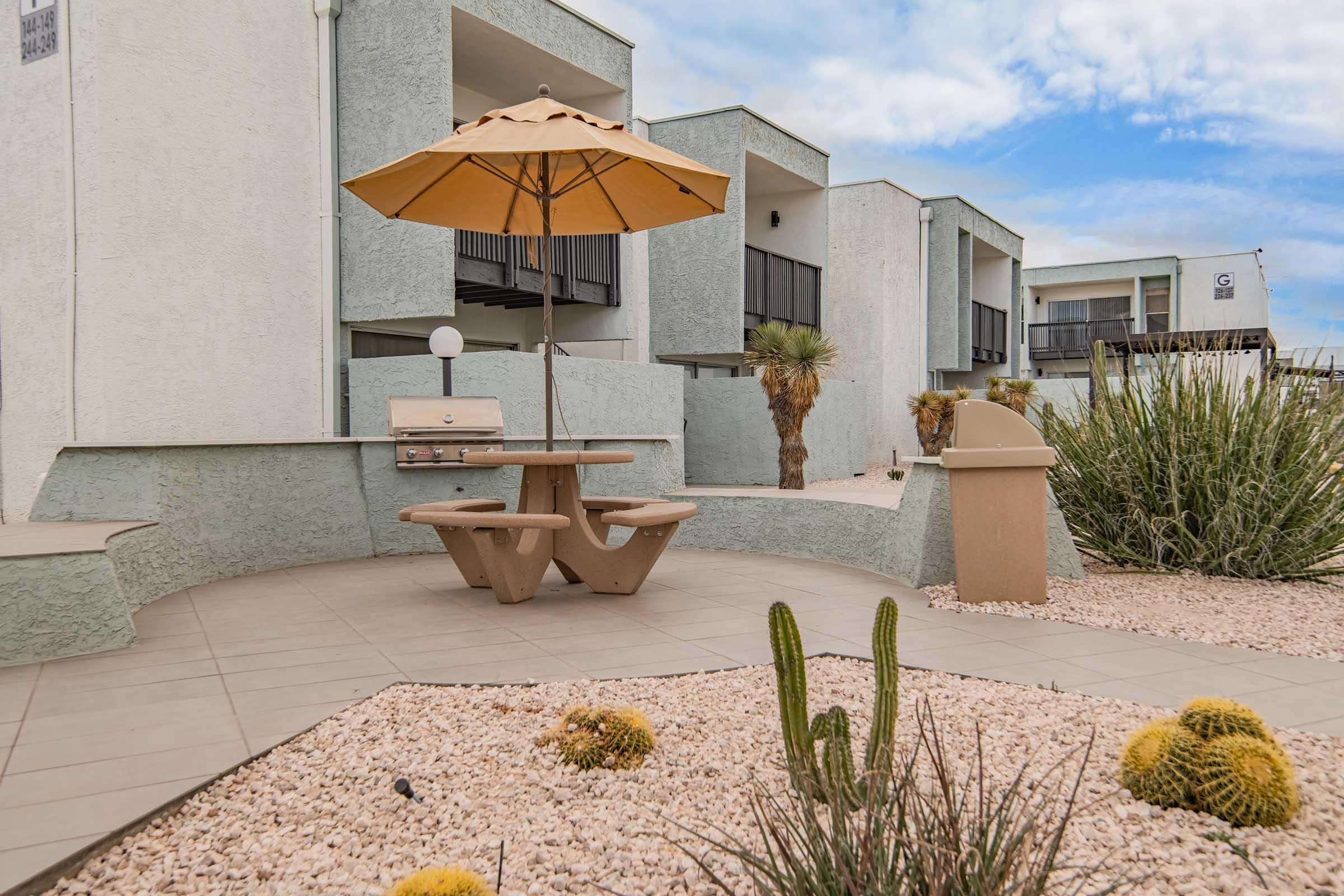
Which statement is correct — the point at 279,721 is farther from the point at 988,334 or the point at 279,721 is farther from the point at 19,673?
the point at 988,334

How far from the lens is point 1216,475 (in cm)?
612

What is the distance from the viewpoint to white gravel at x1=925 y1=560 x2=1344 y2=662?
15.5 feet

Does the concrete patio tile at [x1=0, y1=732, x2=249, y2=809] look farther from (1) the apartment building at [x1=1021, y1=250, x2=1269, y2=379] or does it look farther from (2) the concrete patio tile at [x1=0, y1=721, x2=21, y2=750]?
(1) the apartment building at [x1=1021, y1=250, x2=1269, y2=379]

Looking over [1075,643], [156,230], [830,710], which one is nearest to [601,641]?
[1075,643]

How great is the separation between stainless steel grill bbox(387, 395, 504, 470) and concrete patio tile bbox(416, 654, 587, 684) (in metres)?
3.41

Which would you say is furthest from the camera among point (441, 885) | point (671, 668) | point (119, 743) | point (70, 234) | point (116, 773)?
point (70, 234)

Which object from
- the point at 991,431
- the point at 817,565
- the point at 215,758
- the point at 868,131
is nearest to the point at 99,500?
the point at 215,758

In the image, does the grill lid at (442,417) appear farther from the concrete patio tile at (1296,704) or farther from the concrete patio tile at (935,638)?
the concrete patio tile at (1296,704)

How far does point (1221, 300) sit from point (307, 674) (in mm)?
35070

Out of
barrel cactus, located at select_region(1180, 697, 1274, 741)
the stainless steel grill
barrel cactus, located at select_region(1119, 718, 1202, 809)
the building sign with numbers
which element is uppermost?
the building sign with numbers

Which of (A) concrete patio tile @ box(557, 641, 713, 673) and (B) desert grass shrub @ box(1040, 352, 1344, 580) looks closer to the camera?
(A) concrete patio tile @ box(557, 641, 713, 673)

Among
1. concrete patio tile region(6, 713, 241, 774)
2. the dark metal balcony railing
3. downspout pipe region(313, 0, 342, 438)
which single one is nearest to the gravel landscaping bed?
concrete patio tile region(6, 713, 241, 774)

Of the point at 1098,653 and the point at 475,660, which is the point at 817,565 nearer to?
the point at 1098,653

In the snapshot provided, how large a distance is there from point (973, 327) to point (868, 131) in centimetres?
757
